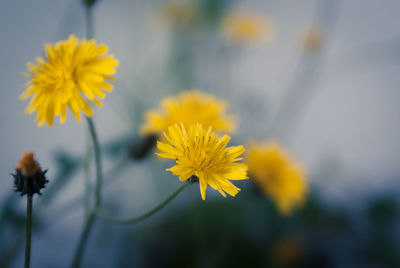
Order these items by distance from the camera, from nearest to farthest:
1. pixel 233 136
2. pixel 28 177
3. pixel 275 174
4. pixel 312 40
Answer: pixel 28 177 → pixel 275 174 → pixel 233 136 → pixel 312 40

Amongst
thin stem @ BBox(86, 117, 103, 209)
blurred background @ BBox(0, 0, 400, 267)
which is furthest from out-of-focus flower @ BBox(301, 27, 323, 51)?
thin stem @ BBox(86, 117, 103, 209)

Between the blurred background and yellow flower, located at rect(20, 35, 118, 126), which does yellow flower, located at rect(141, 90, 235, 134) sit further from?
yellow flower, located at rect(20, 35, 118, 126)

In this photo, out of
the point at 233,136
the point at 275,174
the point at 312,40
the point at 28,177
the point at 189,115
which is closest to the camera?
the point at 28,177

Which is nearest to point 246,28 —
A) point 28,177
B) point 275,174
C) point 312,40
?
point 312,40

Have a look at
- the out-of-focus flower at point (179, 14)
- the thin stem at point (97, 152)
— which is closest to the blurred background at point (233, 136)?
the out-of-focus flower at point (179, 14)

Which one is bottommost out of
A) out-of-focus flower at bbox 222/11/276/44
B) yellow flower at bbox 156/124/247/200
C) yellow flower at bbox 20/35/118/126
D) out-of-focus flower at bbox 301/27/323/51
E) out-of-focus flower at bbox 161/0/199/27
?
yellow flower at bbox 156/124/247/200

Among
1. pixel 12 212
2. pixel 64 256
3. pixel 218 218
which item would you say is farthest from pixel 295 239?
pixel 12 212

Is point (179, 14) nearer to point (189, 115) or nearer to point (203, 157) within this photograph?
point (189, 115)
